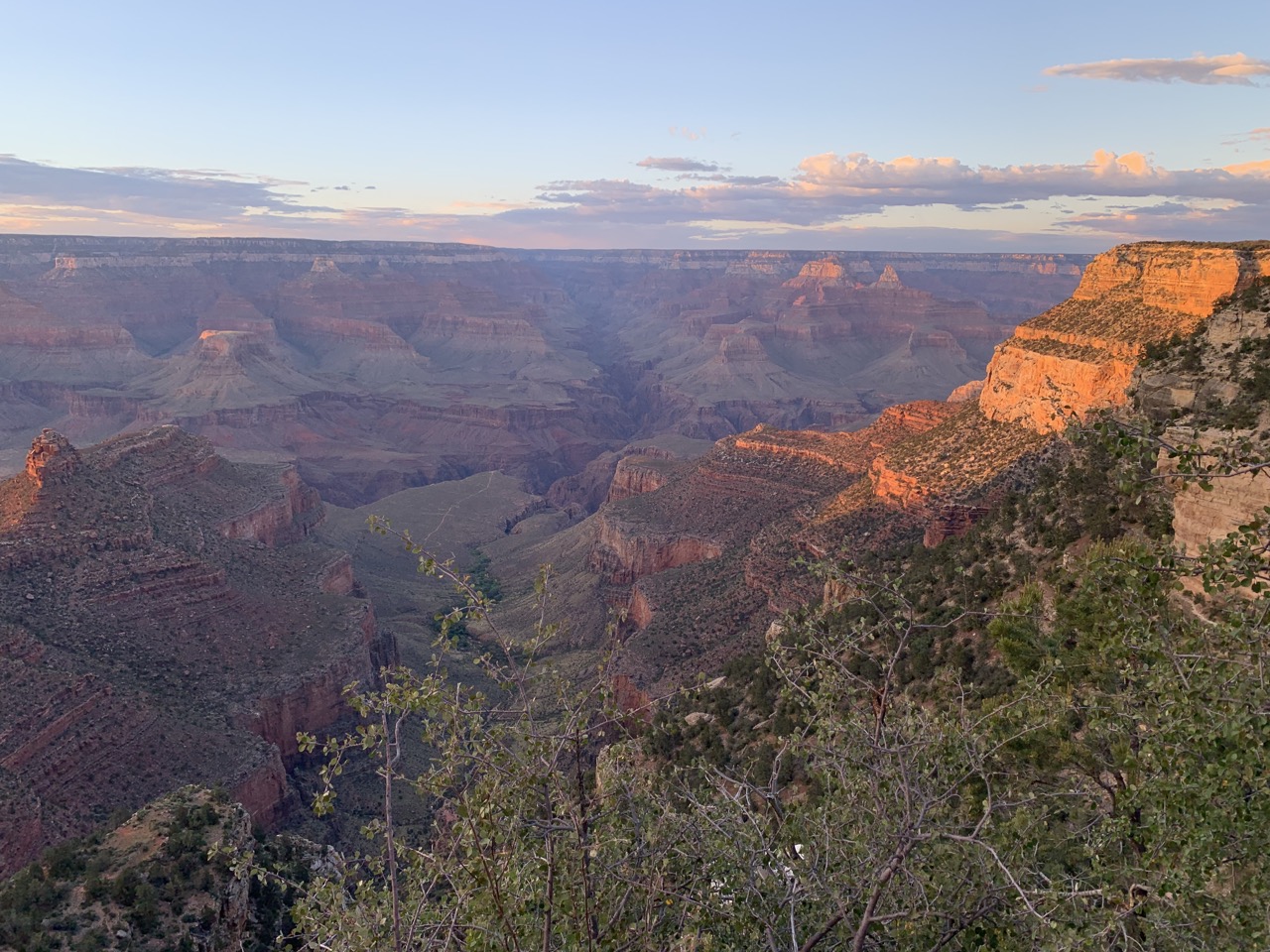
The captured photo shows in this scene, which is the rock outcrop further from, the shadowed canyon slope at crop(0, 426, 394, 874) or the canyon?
the shadowed canyon slope at crop(0, 426, 394, 874)

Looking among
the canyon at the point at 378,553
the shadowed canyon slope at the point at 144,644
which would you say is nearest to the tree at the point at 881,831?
the canyon at the point at 378,553

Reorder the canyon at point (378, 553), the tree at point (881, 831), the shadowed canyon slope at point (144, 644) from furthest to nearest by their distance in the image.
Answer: the canyon at point (378, 553) < the shadowed canyon slope at point (144, 644) < the tree at point (881, 831)

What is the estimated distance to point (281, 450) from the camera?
142625 millimetres

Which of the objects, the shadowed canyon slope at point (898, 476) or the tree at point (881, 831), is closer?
the tree at point (881, 831)

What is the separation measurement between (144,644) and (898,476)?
128 ft

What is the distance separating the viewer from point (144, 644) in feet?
142

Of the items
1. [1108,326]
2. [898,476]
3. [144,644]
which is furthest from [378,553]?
[1108,326]

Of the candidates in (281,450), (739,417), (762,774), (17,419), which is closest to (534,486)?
(281,450)

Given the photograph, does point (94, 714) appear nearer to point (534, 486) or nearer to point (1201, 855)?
point (1201, 855)

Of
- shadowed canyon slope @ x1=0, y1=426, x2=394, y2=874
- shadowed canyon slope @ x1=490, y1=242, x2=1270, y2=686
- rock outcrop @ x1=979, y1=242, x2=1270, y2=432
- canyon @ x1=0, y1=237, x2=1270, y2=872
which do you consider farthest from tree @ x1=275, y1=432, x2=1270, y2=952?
rock outcrop @ x1=979, y1=242, x2=1270, y2=432

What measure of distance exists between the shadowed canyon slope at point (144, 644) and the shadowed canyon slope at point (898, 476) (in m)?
17.1

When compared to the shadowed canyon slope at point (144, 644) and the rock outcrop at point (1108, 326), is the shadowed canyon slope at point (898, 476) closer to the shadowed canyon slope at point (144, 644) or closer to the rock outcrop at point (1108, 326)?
the rock outcrop at point (1108, 326)

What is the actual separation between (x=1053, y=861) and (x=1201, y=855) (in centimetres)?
348

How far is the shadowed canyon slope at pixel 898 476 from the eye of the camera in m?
41.2
